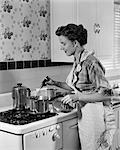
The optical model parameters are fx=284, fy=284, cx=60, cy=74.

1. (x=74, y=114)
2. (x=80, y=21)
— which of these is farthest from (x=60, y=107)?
(x=80, y=21)

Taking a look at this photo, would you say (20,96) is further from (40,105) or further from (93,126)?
(93,126)

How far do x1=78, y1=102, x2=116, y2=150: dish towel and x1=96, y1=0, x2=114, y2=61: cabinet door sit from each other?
2.85ft

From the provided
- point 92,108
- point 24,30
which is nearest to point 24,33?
point 24,30

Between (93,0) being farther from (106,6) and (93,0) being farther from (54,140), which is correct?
(54,140)

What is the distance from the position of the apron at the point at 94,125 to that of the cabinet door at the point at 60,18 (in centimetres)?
58

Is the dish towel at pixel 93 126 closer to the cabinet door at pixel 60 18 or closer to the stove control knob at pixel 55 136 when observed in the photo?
the stove control knob at pixel 55 136

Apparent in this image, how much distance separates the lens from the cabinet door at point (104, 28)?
9.22ft

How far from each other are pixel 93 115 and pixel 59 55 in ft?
2.78

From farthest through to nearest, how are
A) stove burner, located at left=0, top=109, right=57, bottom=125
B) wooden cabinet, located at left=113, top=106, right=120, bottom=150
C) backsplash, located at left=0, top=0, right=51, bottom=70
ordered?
wooden cabinet, located at left=113, top=106, right=120, bottom=150 < backsplash, located at left=0, top=0, right=51, bottom=70 < stove burner, located at left=0, top=109, right=57, bottom=125

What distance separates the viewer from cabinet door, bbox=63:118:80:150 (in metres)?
2.17

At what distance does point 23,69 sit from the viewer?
8.64 feet

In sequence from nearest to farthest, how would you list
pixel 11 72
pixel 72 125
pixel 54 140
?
pixel 54 140
pixel 72 125
pixel 11 72

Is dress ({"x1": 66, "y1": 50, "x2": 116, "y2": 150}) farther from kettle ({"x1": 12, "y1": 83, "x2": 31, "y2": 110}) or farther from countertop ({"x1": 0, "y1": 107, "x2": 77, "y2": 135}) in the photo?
kettle ({"x1": 12, "y1": 83, "x2": 31, "y2": 110})

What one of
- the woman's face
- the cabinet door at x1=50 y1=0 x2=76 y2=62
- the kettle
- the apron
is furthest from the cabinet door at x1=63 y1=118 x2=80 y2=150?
the cabinet door at x1=50 y1=0 x2=76 y2=62
